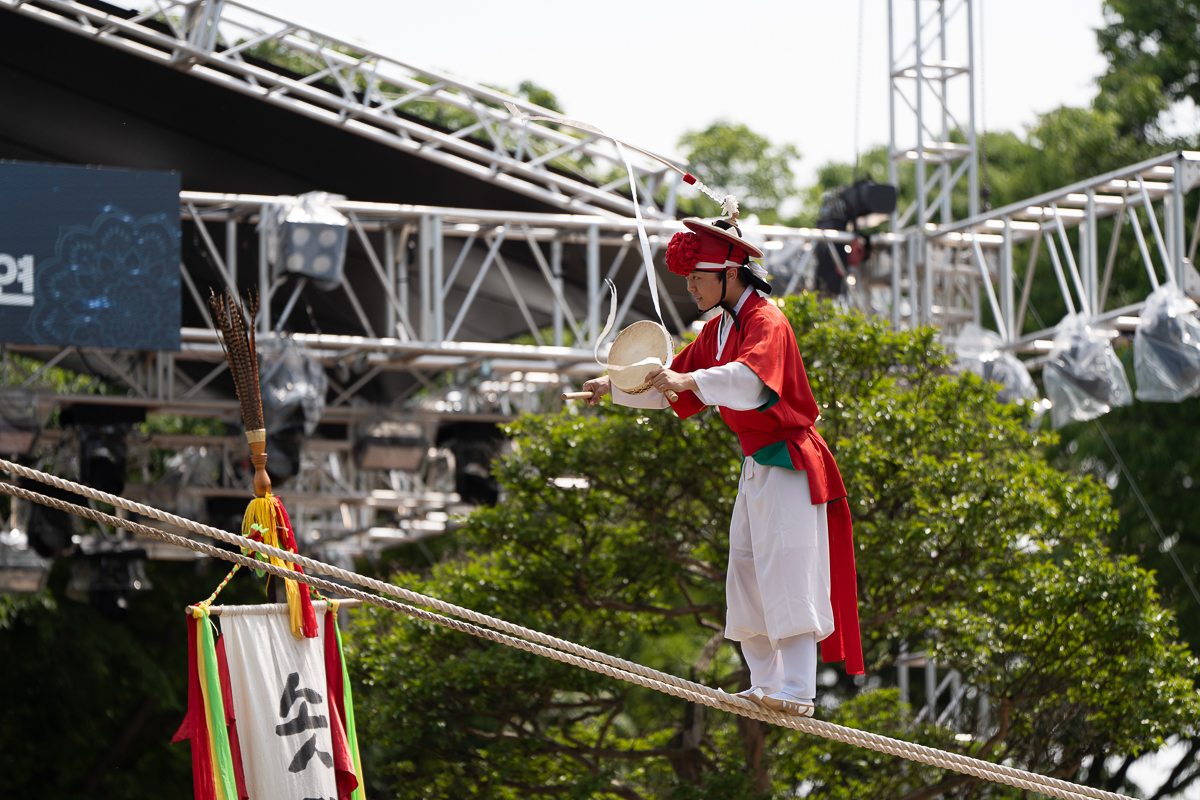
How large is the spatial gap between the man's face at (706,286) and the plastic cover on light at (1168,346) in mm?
5143

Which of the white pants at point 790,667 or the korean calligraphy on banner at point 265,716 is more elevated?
the white pants at point 790,667

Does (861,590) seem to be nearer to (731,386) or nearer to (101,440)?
(731,386)

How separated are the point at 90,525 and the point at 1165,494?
34.8ft

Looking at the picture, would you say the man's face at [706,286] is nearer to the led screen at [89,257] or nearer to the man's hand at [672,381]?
the man's hand at [672,381]

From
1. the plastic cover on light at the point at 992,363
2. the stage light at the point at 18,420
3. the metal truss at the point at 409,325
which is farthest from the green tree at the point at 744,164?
the stage light at the point at 18,420

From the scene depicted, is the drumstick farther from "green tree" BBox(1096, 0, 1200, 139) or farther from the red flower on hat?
"green tree" BBox(1096, 0, 1200, 139)

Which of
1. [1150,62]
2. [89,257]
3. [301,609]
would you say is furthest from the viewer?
[1150,62]

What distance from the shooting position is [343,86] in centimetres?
923

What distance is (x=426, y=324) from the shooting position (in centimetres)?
931

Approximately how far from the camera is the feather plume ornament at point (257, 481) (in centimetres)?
416

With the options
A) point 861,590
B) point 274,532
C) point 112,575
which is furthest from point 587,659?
point 112,575

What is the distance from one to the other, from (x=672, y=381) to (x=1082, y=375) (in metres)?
5.97

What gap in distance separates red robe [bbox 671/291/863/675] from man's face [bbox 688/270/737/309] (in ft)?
0.24

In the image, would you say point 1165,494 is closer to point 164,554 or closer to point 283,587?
point 164,554
